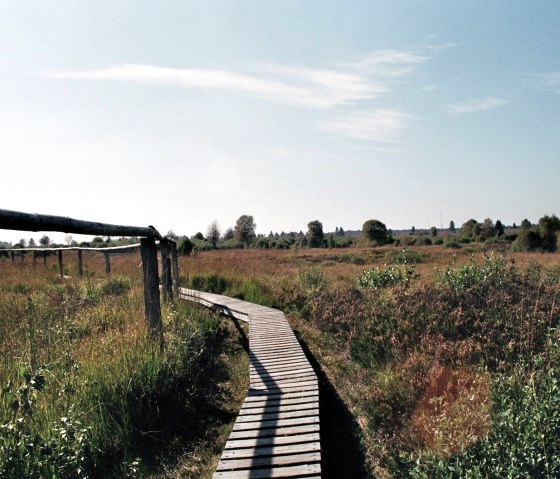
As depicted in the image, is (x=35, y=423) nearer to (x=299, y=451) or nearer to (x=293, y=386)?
(x=299, y=451)

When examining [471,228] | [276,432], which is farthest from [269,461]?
[471,228]

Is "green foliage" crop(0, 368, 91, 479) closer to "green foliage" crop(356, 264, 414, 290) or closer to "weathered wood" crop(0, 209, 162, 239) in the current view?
"weathered wood" crop(0, 209, 162, 239)

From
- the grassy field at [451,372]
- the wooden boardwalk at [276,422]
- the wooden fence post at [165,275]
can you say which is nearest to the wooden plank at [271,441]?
the wooden boardwalk at [276,422]

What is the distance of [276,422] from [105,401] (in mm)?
1602

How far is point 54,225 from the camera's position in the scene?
11.0 ft

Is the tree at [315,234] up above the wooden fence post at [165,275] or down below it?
above

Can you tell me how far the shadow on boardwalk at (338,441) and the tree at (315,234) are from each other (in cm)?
5189

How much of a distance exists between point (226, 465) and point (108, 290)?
6.41 metres

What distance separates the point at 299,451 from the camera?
369 centimetres

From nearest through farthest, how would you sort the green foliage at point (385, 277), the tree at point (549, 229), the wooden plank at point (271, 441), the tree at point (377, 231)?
the wooden plank at point (271, 441), the green foliage at point (385, 277), the tree at point (549, 229), the tree at point (377, 231)

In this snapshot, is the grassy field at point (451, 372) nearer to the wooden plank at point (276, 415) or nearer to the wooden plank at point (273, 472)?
the wooden plank at point (276, 415)

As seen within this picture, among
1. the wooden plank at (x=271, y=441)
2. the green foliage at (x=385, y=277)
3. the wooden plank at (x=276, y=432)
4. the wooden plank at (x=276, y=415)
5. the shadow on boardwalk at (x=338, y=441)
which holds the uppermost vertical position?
the green foliage at (x=385, y=277)

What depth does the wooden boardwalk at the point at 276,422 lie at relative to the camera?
349 cm

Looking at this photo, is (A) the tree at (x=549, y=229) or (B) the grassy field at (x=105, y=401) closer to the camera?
(B) the grassy field at (x=105, y=401)
